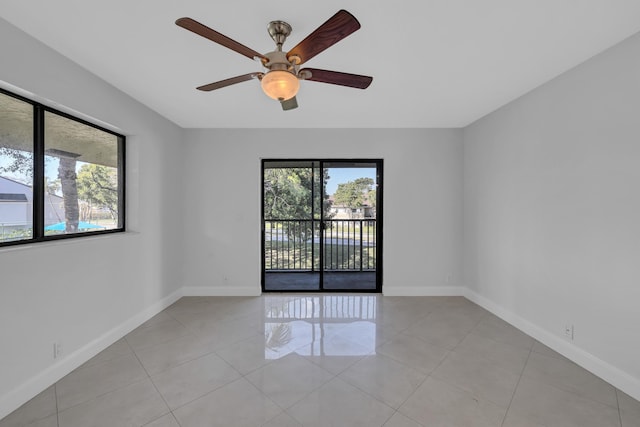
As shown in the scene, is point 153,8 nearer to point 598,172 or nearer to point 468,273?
point 598,172

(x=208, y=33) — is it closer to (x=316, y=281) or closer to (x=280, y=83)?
(x=280, y=83)

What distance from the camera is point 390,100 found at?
2760mm

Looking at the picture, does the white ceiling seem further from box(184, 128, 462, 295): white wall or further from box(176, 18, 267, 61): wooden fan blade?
box(184, 128, 462, 295): white wall

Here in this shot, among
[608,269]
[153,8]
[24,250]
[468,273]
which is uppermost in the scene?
[153,8]

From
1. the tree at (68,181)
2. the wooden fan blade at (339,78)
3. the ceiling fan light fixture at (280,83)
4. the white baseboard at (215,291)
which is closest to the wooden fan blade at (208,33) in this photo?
the ceiling fan light fixture at (280,83)

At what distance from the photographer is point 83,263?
2.19 metres

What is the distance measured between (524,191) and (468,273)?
4.75 feet

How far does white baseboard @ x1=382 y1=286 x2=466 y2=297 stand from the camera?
3.77 metres

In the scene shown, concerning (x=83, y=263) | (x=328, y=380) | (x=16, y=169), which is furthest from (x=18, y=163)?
(x=328, y=380)

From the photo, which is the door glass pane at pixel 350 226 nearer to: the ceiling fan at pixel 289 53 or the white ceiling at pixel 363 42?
the white ceiling at pixel 363 42

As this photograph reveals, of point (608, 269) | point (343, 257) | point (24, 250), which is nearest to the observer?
point (24, 250)

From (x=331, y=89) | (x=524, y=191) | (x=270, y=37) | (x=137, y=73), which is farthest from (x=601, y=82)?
(x=137, y=73)

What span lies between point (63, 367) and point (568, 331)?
13.5 feet

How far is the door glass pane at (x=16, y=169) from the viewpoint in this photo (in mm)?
1730
